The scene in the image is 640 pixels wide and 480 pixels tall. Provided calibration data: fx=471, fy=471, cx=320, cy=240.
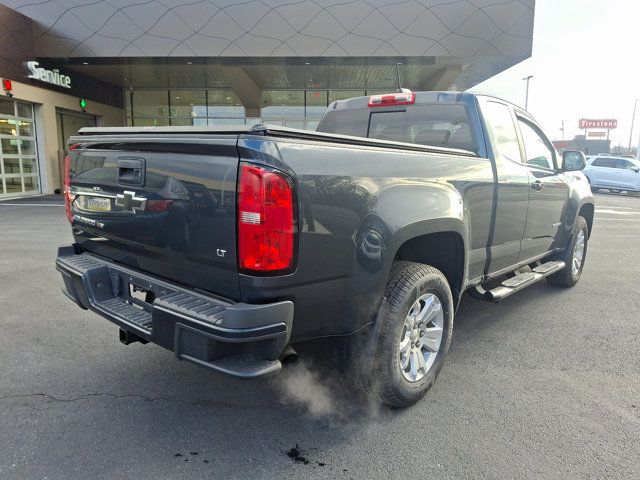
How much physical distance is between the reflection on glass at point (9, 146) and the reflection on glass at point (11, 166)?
9.1 inches

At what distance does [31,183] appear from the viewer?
1708cm

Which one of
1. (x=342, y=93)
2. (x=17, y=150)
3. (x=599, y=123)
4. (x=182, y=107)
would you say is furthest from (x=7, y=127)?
(x=599, y=123)

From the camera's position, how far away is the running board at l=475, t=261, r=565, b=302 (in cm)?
386

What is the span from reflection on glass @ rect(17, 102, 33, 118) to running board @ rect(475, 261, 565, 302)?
57.0 feet

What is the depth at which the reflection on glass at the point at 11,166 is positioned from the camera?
15.6 meters

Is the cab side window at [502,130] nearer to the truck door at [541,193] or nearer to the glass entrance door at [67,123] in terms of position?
the truck door at [541,193]

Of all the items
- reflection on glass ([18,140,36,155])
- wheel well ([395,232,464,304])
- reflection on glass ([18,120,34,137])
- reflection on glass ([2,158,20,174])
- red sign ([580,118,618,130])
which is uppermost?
red sign ([580,118,618,130])

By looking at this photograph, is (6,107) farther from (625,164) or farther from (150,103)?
(625,164)

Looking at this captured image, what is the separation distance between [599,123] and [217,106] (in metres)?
90.0

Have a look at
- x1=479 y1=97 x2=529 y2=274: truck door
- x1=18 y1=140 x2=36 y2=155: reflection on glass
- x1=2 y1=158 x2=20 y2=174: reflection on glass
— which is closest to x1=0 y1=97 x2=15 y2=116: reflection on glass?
x1=18 y1=140 x2=36 y2=155: reflection on glass

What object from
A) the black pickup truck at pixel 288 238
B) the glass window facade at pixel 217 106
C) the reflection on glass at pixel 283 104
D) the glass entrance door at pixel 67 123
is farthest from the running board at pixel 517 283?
the reflection on glass at pixel 283 104

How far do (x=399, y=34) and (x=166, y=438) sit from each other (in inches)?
590

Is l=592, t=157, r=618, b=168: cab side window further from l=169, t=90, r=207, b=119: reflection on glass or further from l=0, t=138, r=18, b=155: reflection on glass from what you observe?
l=0, t=138, r=18, b=155: reflection on glass

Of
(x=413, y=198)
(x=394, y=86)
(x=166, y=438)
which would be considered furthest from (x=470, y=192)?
(x=394, y=86)
